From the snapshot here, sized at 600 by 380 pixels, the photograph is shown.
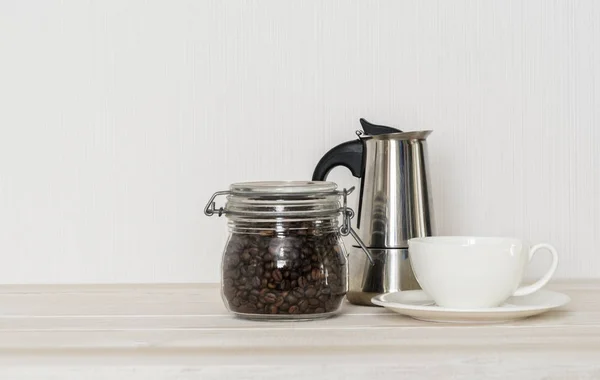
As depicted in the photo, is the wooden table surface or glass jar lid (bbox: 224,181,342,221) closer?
the wooden table surface

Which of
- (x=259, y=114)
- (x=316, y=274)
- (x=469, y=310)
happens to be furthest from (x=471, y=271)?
(x=259, y=114)

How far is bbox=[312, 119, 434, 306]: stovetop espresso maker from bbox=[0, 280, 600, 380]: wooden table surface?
11 cm

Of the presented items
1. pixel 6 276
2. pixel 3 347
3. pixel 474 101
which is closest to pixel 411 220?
pixel 474 101

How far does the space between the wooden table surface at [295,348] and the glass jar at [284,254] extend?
2 cm

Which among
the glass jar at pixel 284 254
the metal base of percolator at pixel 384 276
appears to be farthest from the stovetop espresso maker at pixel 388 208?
the glass jar at pixel 284 254

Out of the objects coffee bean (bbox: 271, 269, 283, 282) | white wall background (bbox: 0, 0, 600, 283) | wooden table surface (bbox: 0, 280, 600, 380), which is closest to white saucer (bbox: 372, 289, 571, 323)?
wooden table surface (bbox: 0, 280, 600, 380)

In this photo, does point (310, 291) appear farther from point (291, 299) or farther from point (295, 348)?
point (295, 348)

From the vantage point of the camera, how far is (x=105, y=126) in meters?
1.36

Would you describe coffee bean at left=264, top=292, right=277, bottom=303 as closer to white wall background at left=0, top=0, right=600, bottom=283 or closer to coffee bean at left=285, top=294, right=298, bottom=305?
coffee bean at left=285, top=294, right=298, bottom=305

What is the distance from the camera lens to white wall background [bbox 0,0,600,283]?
1352 mm

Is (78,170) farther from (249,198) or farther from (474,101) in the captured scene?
(474,101)

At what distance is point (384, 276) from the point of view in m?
1.12

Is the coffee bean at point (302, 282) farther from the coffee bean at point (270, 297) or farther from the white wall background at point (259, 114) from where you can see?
the white wall background at point (259, 114)

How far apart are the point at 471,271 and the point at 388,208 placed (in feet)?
0.64
